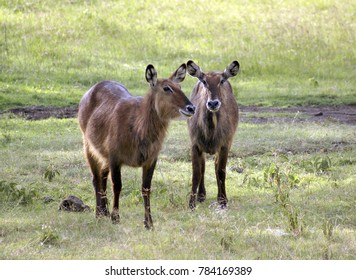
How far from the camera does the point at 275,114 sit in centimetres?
1394

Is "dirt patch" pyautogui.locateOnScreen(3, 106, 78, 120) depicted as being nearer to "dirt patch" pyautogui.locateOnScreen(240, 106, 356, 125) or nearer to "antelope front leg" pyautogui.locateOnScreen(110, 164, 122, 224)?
"dirt patch" pyautogui.locateOnScreen(240, 106, 356, 125)

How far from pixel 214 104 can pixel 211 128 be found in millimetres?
486

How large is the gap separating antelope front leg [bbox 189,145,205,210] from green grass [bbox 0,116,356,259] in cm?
12

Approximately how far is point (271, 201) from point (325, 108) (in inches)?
273

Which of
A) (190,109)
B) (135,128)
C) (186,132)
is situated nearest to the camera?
(190,109)

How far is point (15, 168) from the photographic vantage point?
9.43m

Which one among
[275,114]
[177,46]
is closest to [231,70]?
[275,114]

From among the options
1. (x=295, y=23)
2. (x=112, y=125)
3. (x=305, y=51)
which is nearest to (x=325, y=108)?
(x=305, y=51)

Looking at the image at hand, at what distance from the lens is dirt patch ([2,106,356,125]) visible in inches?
530

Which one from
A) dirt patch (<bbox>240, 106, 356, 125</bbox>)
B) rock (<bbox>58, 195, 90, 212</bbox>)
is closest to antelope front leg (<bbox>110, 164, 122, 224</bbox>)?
rock (<bbox>58, 195, 90, 212</bbox>)

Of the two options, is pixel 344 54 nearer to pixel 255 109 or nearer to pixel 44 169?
pixel 255 109

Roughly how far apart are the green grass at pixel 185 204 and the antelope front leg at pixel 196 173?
12cm

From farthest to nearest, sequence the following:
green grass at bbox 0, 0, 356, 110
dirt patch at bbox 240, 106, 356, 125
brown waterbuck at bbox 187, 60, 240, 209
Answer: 1. green grass at bbox 0, 0, 356, 110
2. dirt patch at bbox 240, 106, 356, 125
3. brown waterbuck at bbox 187, 60, 240, 209

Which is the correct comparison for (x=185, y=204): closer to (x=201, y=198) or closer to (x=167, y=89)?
(x=201, y=198)
